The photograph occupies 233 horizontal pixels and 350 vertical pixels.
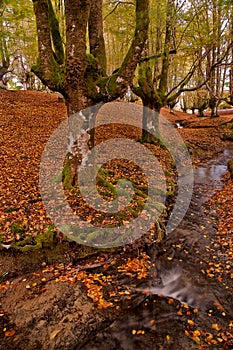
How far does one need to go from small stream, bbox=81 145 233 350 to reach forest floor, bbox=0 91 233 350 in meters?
0.02

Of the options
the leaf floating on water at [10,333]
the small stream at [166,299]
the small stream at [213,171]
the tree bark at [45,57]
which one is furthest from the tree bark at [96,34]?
the leaf floating on water at [10,333]

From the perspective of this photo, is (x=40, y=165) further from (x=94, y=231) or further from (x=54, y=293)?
(x=54, y=293)

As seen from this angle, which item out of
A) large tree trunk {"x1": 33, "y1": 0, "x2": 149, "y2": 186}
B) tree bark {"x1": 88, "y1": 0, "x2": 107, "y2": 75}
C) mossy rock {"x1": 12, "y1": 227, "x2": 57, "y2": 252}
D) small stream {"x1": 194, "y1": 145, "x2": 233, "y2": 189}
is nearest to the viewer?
mossy rock {"x1": 12, "y1": 227, "x2": 57, "y2": 252}

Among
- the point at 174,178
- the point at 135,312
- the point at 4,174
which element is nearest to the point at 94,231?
the point at 135,312

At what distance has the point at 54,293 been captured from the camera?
4.49 m

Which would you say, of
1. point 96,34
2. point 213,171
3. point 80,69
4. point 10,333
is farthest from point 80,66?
point 213,171

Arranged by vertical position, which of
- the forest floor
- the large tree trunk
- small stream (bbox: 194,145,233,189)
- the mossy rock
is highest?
the large tree trunk

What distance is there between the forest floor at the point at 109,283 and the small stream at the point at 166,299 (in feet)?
0.05

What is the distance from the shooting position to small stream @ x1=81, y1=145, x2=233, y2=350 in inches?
148

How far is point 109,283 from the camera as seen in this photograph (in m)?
4.82

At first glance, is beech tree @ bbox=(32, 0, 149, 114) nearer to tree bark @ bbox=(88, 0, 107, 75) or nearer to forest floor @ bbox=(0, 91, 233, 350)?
tree bark @ bbox=(88, 0, 107, 75)

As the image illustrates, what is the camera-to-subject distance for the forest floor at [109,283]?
3811mm

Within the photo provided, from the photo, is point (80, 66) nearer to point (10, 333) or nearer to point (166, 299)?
point (166, 299)

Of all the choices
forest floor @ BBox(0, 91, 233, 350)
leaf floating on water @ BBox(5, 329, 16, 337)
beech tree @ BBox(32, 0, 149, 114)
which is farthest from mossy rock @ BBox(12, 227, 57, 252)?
beech tree @ BBox(32, 0, 149, 114)
